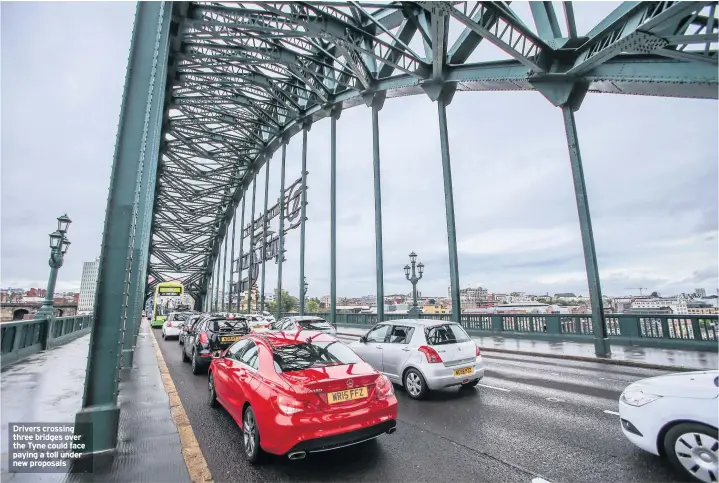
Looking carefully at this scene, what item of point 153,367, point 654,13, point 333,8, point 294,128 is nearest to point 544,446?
point 153,367

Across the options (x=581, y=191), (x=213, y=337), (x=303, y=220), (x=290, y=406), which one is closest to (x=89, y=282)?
(x=213, y=337)

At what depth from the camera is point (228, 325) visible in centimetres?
972

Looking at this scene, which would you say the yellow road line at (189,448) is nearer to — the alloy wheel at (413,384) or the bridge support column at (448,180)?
the alloy wheel at (413,384)

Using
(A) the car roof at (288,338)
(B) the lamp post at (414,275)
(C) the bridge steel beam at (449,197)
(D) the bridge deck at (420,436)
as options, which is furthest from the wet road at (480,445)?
(B) the lamp post at (414,275)

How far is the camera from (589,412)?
5332 millimetres

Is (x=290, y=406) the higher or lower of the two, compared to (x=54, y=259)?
lower

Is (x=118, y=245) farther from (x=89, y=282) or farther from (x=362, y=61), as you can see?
(x=362, y=61)

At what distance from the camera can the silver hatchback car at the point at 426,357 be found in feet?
20.3

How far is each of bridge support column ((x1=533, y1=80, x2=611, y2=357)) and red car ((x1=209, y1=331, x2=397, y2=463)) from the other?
969cm

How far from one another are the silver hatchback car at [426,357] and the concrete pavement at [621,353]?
18.2 feet

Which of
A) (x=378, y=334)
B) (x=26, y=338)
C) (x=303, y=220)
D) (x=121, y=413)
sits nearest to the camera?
(x=121, y=413)

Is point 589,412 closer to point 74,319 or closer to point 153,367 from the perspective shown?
Result: point 153,367

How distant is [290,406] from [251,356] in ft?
4.72

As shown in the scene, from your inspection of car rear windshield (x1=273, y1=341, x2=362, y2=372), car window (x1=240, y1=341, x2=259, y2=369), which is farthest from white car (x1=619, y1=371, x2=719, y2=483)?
car window (x1=240, y1=341, x2=259, y2=369)
